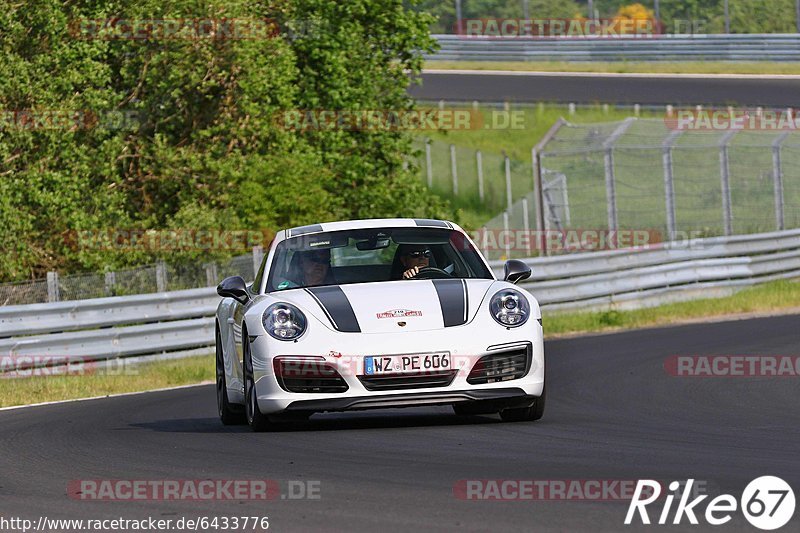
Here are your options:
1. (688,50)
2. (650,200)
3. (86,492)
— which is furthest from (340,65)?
(86,492)

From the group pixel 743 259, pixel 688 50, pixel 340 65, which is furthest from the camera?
pixel 688 50

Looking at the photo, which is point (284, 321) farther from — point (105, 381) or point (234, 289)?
point (105, 381)

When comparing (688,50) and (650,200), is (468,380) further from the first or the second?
(688,50)

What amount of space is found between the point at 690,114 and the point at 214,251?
1494 cm

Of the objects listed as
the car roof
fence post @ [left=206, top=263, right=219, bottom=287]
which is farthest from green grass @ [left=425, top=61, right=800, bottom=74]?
the car roof

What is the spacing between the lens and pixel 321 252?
10.2 metres

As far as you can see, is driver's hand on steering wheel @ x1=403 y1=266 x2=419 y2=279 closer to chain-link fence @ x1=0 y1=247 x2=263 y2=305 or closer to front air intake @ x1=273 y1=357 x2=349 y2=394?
front air intake @ x1=273 y1=357 x2=349 y2=394

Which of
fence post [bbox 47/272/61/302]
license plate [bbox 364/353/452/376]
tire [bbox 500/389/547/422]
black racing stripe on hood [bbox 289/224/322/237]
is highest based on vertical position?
black racing stripe on hood [bbox 289/224/322/237]

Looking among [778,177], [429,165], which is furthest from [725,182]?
[429,165]

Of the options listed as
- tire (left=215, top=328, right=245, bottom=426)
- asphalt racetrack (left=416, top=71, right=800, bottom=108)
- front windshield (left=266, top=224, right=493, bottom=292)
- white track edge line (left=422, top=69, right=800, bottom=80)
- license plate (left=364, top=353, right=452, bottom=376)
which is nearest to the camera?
license plate (left=364, top=353, right=452, bottom=376)

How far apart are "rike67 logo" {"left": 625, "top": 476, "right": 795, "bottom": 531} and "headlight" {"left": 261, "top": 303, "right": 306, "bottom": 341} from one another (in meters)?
Answer: 3.27

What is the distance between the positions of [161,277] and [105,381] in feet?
10.8

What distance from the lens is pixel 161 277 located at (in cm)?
2000

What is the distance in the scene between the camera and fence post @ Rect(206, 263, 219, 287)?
68.1 feet
